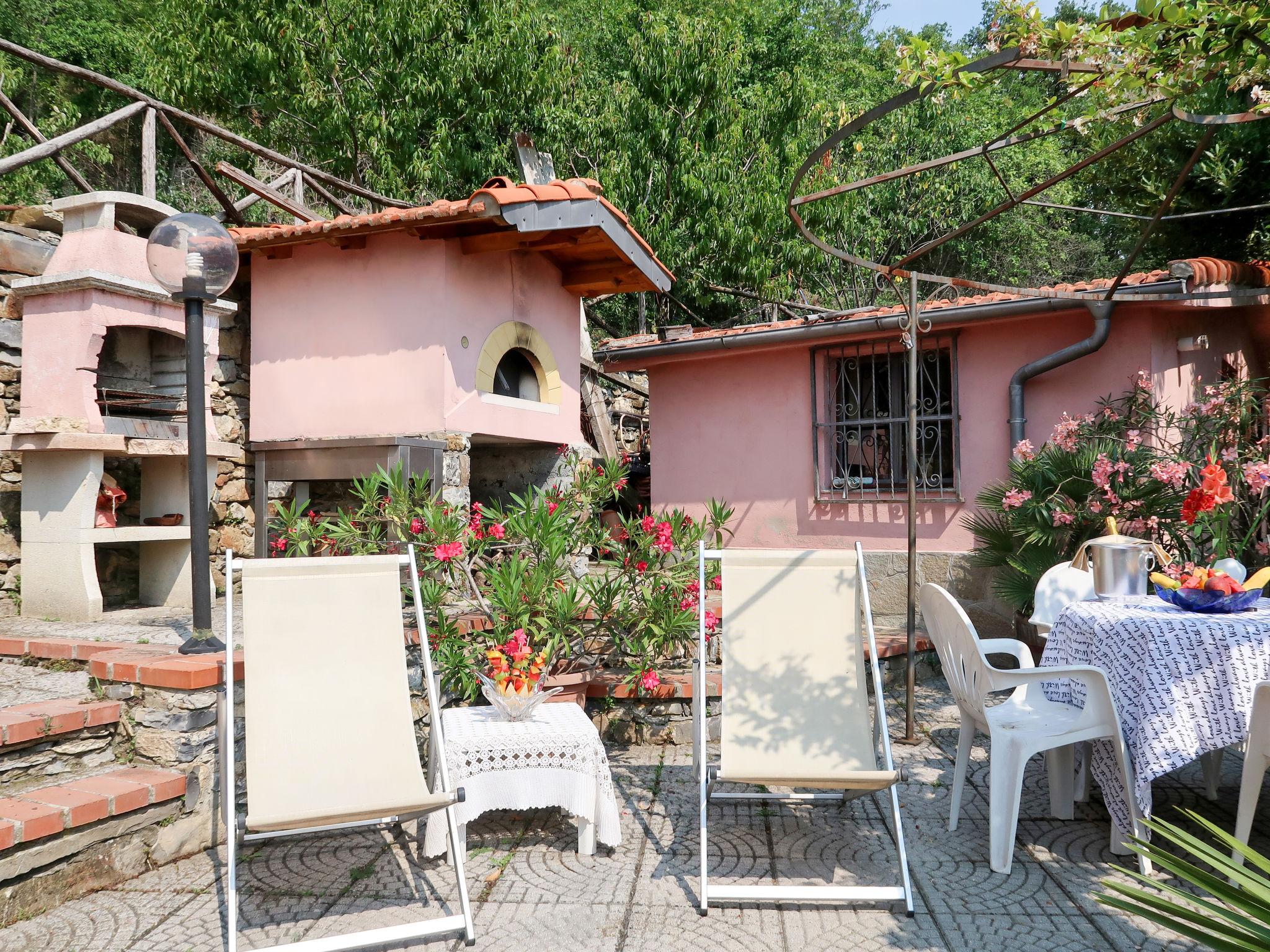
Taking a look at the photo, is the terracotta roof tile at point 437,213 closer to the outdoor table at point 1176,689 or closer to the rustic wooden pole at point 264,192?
the rustic wooden pole at point 264,192

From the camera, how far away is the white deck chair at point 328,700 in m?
3.25

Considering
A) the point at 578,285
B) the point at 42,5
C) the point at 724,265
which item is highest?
the point at 42,5

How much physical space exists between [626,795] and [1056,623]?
7.42 ft

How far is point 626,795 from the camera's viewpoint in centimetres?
452

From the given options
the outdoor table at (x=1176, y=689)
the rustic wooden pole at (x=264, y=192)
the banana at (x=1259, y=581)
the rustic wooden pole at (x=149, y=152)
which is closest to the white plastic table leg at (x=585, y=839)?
the outdoor table at (x=1176, y=689)

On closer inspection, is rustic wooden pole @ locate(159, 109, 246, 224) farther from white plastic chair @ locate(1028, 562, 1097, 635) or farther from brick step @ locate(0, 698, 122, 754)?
white plastic chair @ locate(1028, 562, 1097, 635)

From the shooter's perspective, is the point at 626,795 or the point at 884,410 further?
the point at 884,410

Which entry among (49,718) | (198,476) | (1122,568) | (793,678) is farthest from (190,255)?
(1122,568)

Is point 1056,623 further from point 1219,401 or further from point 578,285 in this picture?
point 578,285

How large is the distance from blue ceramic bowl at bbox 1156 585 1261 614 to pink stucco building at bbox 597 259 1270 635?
142 inches

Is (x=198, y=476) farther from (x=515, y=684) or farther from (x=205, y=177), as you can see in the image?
(x=205, y=177)

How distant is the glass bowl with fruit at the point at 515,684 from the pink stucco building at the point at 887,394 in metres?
4.81

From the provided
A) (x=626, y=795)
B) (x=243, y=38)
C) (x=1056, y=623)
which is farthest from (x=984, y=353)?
(x=243, y=38)

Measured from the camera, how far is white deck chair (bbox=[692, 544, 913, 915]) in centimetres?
369
